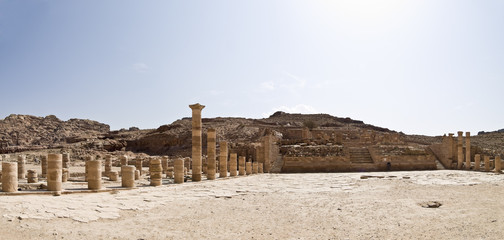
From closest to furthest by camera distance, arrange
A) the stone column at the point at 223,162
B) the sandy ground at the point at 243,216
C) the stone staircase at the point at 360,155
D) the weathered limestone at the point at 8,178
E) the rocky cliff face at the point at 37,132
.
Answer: the sandy ground at the point at 243,216, the weathered limestone at the point at 8,178, the stone column at the point at 223,162, the stone staircase at the point at 360,155, the rocky cliff face at the point at 37,132

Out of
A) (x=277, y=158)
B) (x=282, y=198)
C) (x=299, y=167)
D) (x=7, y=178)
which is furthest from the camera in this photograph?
(x=277, y=158)

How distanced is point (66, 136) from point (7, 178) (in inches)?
2365

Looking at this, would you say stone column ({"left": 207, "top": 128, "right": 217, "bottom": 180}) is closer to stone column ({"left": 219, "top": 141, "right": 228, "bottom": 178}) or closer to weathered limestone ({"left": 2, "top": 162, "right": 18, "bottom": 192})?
stone column ({"left": 219, "top": 141, "right": 228, "bottom": 178})

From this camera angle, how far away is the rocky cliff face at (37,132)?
182 ft

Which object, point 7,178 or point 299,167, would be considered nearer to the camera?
point 7,178

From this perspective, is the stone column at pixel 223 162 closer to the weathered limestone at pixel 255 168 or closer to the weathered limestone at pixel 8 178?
the weathered limestone at pixel 255 168

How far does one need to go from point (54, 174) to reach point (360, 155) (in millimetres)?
24026

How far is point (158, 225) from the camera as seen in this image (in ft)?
24.6

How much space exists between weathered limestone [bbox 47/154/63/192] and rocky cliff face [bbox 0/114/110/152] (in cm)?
4678

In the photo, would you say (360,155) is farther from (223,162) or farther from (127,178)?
(127,178)

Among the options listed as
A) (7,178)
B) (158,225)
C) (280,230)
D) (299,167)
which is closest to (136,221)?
(158,225)

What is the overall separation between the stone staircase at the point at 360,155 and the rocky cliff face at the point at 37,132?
4356 cm

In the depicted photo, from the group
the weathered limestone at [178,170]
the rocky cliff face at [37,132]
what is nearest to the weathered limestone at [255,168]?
the weathered limestone at [178,170]

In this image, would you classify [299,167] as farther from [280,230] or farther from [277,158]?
[280,230]
